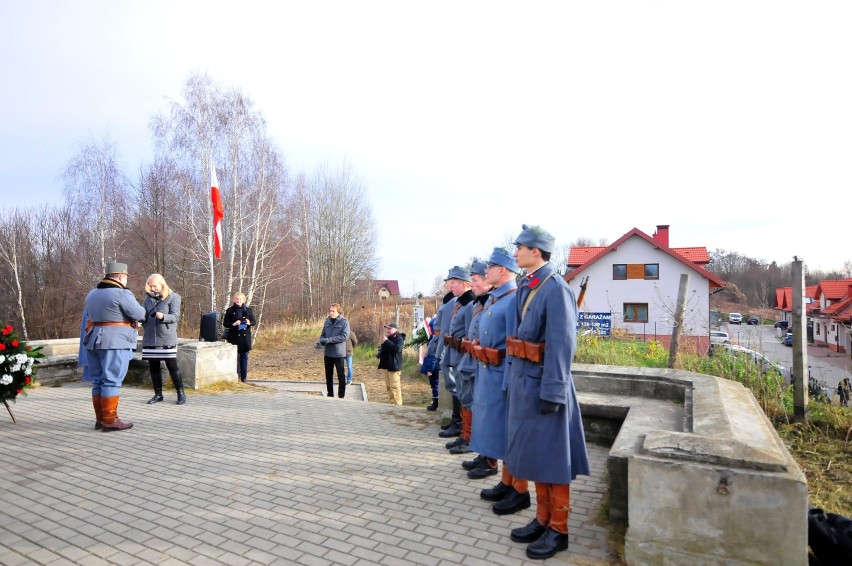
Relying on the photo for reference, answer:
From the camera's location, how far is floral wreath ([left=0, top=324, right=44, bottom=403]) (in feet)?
19.1

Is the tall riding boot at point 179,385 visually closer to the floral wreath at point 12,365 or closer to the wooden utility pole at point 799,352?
the floral wreath at point 12,365

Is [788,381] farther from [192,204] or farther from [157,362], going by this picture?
[192,204]

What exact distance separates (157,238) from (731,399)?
954 inches

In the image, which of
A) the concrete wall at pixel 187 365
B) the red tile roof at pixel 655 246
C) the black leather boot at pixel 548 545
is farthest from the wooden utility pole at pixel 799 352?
the red tile roof at pixel 655 246

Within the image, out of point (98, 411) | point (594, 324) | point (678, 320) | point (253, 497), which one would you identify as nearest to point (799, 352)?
point (678, 320)

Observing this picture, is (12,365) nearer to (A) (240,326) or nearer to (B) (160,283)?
(B) (160,283)

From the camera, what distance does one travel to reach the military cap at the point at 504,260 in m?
4.33

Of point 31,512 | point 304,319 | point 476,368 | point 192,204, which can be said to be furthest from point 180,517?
point 304,319

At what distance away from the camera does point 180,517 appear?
365cm

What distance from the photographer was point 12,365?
19.1 ft

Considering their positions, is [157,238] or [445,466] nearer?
[445,466]

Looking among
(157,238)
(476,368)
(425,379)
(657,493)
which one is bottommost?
(425,379)

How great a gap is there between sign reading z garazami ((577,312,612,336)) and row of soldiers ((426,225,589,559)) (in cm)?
508

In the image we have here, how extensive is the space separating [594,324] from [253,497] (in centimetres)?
668
